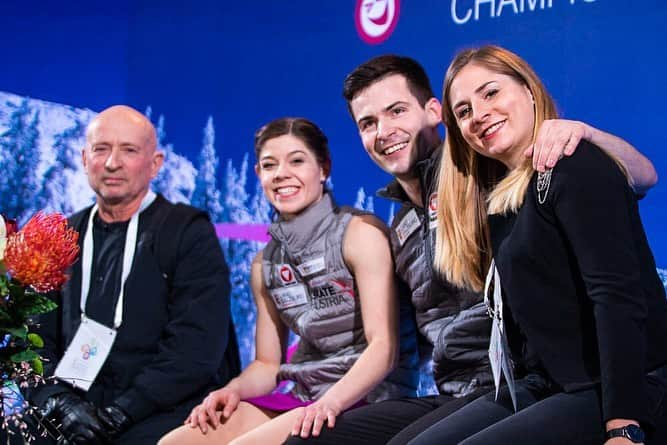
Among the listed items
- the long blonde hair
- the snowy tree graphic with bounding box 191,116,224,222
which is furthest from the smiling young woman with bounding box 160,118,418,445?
the snowy tree graphic with bounding box 191,116,224,222

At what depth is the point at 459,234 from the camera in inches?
90.8

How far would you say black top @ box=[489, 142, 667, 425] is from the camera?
175 cm

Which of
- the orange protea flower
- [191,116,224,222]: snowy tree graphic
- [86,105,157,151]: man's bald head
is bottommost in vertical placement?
the orange protea flower

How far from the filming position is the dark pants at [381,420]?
241cm

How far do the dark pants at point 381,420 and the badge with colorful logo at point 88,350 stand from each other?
101 cm

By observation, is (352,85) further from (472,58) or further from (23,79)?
(23,79)

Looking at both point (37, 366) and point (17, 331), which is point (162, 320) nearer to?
point (37, 366)

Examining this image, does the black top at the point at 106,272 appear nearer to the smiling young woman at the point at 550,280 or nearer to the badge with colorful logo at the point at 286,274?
the badge with colorful logo at the point at 286,274

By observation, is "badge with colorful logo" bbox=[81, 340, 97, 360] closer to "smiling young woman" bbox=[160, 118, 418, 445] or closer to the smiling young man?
"smiling young woman" bbox=[160, 118, 418, 445]

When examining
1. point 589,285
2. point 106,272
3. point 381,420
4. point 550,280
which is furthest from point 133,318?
point 589,285

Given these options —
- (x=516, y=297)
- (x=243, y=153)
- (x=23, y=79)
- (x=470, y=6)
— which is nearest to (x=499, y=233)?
(x=516, y=297)

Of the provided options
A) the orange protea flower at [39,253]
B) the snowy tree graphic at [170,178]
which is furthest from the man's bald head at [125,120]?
the orange protea flower at [39,253]

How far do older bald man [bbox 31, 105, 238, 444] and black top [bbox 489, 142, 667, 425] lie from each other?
142 centimetres

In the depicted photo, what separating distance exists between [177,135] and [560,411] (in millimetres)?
2823
